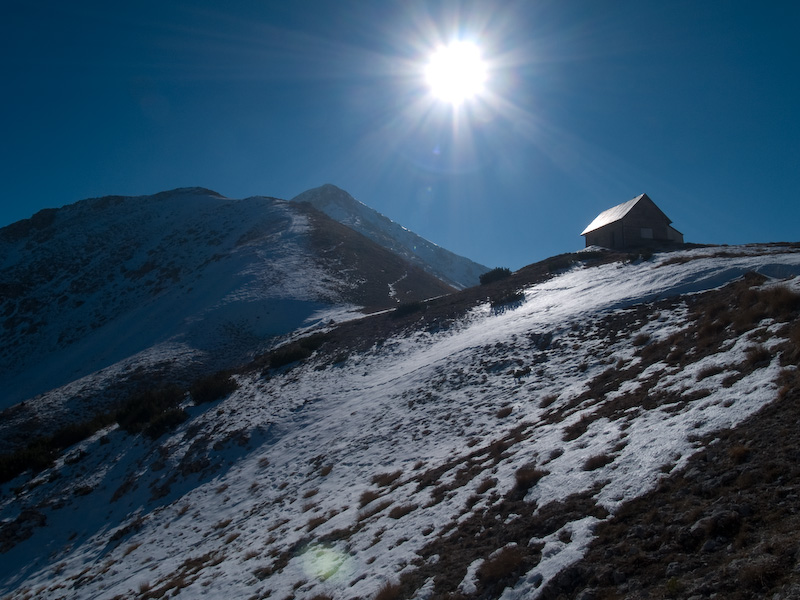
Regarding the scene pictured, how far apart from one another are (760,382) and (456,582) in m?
6.49

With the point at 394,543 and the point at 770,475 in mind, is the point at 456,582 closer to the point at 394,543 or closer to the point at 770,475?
the point at 394,543

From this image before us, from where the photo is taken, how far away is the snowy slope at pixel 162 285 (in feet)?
126

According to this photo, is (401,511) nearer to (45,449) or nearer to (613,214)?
(45,449)

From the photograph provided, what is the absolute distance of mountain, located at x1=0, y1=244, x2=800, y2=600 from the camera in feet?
19.7

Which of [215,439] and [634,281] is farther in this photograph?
[634,281]

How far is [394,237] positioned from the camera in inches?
5010

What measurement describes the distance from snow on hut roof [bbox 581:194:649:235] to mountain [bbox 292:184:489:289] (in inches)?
2014

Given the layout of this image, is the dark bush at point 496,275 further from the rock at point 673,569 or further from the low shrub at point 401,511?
the rock at point 673,569

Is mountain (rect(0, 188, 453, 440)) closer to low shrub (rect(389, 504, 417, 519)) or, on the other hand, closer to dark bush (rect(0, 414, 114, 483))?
dark bush (rect(0, 414, 114, 483))

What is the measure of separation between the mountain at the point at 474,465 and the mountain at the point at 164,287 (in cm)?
1029

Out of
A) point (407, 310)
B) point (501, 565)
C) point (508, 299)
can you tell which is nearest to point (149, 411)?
point (407, 310)

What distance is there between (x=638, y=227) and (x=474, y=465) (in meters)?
39.2

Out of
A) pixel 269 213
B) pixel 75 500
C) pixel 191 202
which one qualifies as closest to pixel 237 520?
pixel 75 500

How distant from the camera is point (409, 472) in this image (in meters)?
12.8
